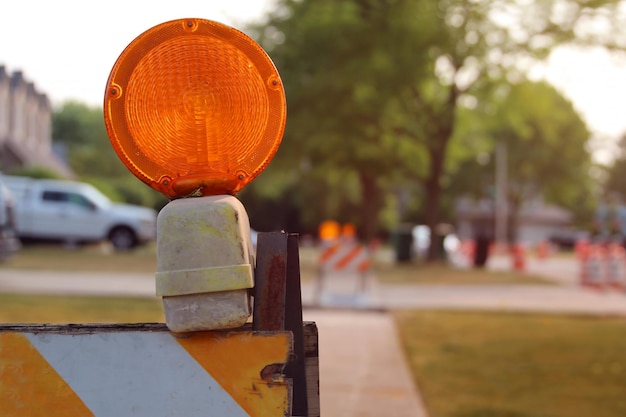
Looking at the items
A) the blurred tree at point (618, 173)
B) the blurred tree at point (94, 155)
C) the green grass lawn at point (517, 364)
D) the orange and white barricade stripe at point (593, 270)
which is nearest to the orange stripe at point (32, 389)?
the green grass lawn at point (517, 364)

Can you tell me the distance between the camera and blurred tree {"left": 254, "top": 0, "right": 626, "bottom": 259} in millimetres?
23188

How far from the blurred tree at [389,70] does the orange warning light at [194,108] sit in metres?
16.0

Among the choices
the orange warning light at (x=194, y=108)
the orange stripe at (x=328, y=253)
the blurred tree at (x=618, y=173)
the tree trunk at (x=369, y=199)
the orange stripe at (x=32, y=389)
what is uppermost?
the orange warning light at (x=194, y=108)

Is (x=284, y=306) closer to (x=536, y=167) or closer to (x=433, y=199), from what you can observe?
(x=433, y=199)

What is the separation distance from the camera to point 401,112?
106ft

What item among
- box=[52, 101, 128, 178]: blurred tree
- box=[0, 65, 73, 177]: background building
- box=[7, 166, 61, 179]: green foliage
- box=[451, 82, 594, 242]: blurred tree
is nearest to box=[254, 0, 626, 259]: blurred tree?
box=[7, 166, 61, 179]: green foliage

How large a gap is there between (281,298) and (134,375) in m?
0.36

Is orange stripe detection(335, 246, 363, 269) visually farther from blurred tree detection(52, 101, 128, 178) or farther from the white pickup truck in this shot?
blurred tree detection(52, 101, 128, 178)

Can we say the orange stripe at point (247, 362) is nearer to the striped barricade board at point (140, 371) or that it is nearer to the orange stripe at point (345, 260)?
the striped barricade board at point (140, 371)

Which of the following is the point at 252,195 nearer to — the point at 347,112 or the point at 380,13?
the point at 347,112

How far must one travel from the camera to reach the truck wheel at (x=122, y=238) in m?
30.9

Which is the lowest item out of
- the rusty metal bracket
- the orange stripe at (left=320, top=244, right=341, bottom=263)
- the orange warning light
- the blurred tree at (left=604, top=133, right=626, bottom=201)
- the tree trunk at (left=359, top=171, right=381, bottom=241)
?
the blurred tree at (left=604, top=133, right=626, bottom=201)

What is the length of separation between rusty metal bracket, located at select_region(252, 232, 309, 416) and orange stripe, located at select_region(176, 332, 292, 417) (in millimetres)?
57

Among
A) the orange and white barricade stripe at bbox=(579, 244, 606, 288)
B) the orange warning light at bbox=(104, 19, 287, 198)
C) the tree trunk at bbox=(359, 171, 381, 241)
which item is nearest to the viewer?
the orange warning light at bbox=(104, 19, 287, 198)
